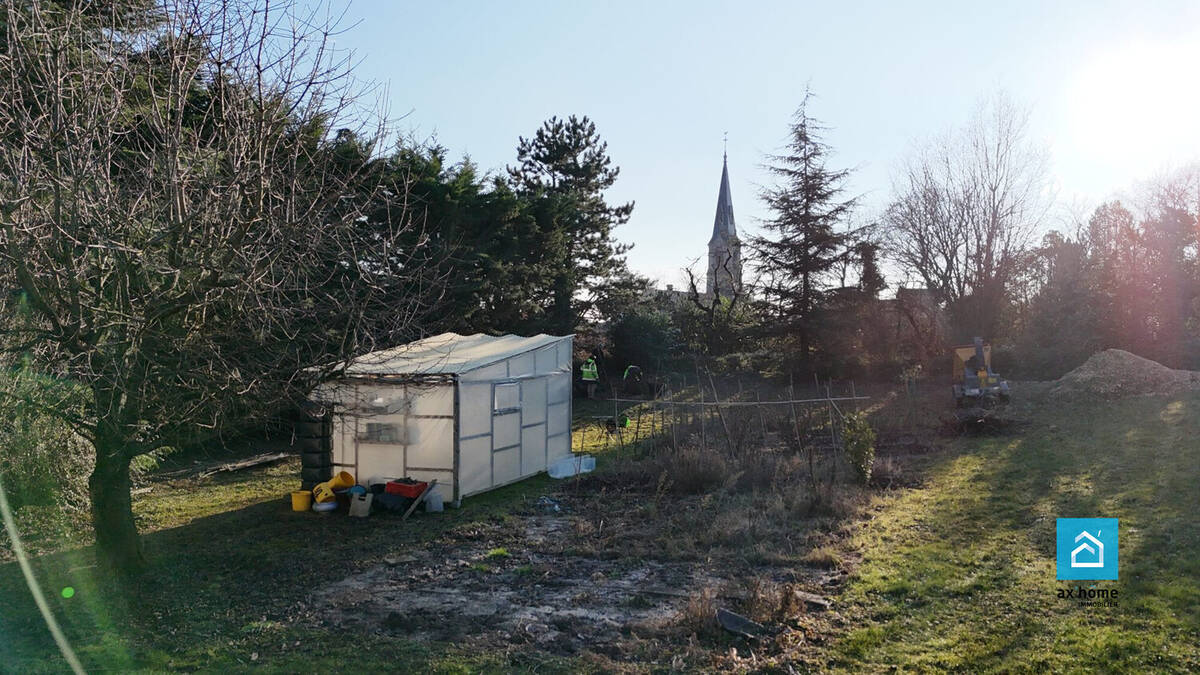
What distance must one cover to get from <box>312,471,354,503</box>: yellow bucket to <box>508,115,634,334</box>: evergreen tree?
1416cm

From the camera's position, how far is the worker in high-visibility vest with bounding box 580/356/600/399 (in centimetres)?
2498

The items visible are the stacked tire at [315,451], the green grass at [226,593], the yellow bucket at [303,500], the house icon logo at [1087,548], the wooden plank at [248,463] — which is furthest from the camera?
the wooden plank at [248,463]

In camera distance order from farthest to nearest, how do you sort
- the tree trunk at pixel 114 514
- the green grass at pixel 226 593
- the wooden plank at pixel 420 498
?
the wooden plank at pixel 420 498 → the tree trunk at pixel 114 514 → the green grass at pixel 226 593

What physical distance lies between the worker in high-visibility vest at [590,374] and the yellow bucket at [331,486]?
13.8 meters

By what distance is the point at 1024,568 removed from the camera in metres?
7.09

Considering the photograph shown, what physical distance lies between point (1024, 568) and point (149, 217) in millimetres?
8562

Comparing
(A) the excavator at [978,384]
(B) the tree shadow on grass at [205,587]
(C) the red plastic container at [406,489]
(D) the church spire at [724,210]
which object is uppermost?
(D) the church spire at [724,210]

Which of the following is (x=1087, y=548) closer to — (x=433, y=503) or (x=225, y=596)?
(x=433, y=503)

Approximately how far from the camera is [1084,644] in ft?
17.5

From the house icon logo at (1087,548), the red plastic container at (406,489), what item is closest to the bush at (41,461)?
the red plastic container at (406,489)

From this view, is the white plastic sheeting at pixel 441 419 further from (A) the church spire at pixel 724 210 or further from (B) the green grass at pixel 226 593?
(A) the church spire at pixel 724 210

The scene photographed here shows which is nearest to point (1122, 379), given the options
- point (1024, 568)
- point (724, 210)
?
point (1024, 568)

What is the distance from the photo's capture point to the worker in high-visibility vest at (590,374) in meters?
25.0

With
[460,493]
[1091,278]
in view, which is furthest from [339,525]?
[1091,278]
